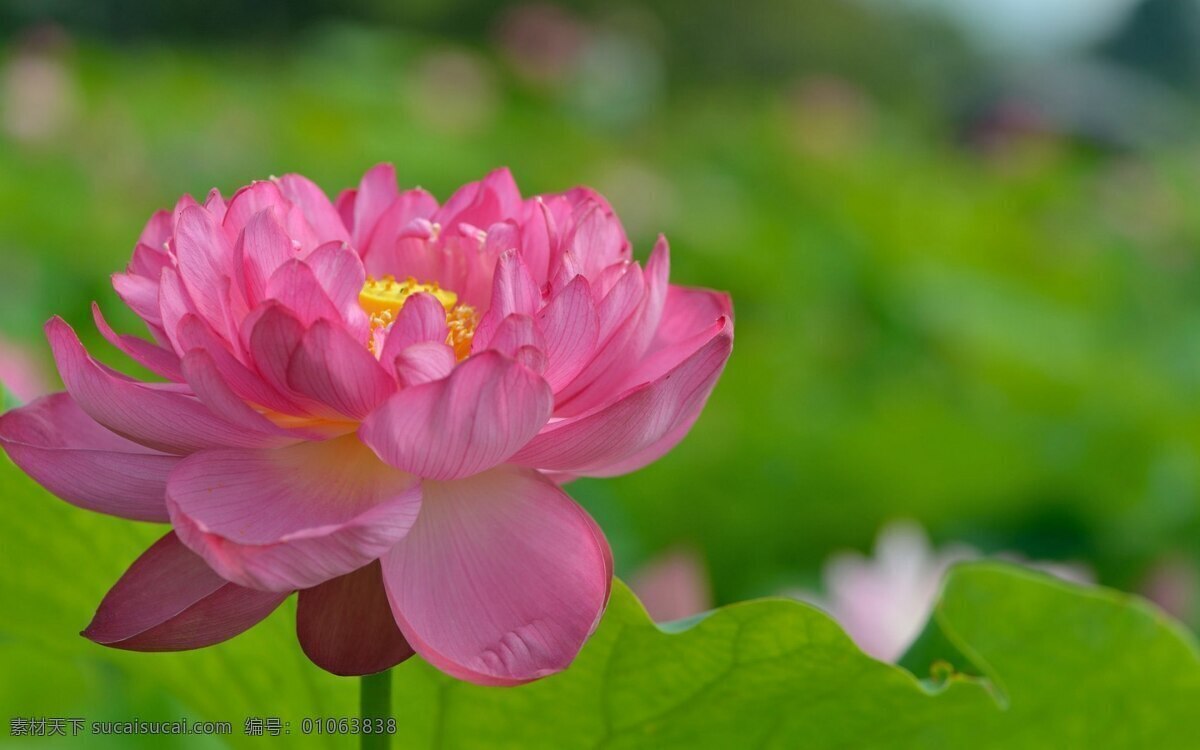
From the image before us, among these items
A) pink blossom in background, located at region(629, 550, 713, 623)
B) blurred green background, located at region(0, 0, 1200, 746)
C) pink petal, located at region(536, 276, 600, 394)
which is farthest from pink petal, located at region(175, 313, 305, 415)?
pink blossom in background, located at region(629, 550, 713, 623)

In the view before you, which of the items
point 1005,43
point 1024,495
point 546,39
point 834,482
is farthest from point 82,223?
point 1005,43

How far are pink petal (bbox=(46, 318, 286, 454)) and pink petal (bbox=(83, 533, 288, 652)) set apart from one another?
4 cm

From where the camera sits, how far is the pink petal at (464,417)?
463 millimetres

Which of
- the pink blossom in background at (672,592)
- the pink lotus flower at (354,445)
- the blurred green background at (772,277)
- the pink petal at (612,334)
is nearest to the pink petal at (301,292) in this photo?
the pink lotus flower at (354,445)

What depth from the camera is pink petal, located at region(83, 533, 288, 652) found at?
0.49 m

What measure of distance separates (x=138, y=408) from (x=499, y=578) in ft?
0.50

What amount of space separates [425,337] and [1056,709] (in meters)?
0.45

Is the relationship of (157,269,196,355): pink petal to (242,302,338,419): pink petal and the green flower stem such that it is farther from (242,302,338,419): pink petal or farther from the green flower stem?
→ the green flower stem

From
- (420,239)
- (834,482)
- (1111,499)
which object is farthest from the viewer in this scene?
(1111,499)

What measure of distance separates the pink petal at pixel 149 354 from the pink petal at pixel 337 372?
8 centimetres

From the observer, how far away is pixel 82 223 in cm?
238

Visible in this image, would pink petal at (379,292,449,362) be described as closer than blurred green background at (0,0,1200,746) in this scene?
Yes

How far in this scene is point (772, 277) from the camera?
275 centimetres

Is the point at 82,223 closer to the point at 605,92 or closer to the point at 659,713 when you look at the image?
the point at 659,713
